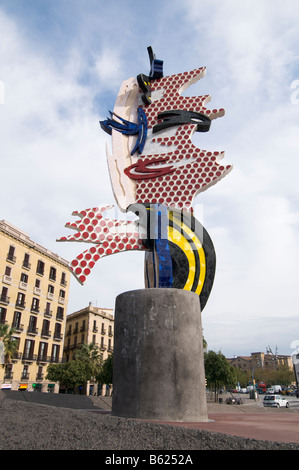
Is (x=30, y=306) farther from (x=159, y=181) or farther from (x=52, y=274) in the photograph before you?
(x=159, y=181)

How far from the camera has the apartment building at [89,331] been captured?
49438 mm

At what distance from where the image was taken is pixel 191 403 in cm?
742

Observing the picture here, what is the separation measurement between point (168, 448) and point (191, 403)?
370 cm

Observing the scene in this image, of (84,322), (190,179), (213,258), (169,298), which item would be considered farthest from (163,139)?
(84,322)

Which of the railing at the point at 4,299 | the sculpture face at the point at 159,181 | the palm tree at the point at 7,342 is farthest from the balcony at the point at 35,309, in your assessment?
the sculpture face at the point at 159,181

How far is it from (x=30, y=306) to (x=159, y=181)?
1251 inches

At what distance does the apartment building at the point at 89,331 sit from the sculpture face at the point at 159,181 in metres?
40.3

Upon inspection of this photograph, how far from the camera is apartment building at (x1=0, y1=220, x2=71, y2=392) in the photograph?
1420 inches

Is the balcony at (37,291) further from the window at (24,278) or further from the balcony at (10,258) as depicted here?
the balcony at (10,258)

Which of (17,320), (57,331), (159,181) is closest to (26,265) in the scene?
(17,320)

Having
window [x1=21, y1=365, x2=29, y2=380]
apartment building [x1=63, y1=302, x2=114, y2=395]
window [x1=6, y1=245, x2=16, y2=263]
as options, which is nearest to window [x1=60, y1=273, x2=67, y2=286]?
apartment building [x1=63, y1=302, x2=114, y2=395]

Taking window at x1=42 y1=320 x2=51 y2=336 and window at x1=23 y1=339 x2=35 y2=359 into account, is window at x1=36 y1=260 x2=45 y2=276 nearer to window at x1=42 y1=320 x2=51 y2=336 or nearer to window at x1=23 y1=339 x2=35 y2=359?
window at x1=42 y1=320 x2=51 y2=336

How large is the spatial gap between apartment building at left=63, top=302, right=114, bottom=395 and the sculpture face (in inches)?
1589
